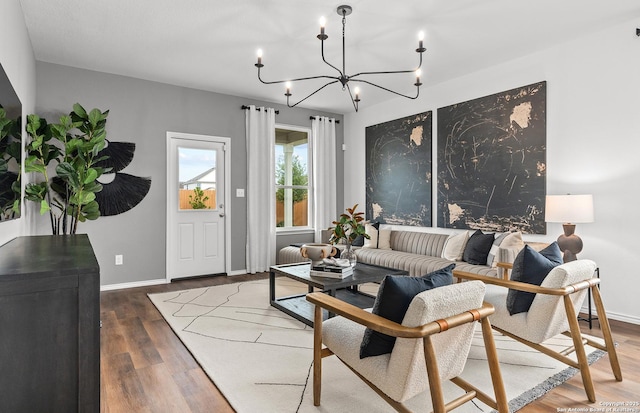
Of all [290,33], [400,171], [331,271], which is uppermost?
[290,33]

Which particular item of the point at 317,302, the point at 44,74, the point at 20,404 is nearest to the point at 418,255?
the point at 317,302

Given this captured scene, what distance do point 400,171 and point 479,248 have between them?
1.89 meters

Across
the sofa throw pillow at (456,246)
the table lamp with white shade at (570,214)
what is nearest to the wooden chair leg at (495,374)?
the table lamp with white shade at (570,214)

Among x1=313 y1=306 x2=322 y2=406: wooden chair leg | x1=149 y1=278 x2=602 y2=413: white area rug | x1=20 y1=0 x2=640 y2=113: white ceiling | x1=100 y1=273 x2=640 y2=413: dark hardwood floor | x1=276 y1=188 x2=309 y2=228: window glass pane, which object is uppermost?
x1=20 y1=0 x2=640 y2=113: white ceiling

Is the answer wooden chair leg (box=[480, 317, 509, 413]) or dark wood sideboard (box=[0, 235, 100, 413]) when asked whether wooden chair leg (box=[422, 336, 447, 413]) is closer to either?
wooden chair leg (box=[480, 317, 509, 413])

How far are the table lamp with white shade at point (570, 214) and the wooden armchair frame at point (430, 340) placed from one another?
2104 mm

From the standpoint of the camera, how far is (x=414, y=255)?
185 inches

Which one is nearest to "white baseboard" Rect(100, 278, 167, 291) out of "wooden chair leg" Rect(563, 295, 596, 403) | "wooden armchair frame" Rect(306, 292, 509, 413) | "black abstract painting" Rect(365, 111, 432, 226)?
"black abstract painting" Rect(365, 111, 432, 226)

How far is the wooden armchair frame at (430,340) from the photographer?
149cm

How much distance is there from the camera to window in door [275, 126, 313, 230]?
6098 millimetres

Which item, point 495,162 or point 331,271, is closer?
point 331,271

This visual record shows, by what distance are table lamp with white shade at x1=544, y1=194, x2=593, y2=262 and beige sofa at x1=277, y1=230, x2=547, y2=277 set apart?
260mm
